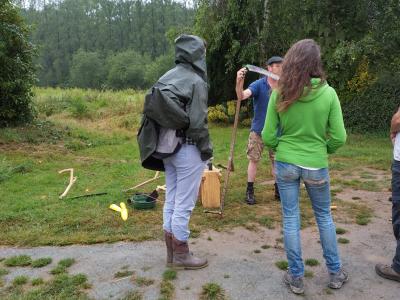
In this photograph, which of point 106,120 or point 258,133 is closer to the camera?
point 258,133

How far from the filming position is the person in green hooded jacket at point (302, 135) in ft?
10.4

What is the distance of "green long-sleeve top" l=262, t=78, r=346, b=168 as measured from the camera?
322cm

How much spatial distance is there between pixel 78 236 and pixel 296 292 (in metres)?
2.48

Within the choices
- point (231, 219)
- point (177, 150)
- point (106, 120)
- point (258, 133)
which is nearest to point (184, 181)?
point (177, 150)

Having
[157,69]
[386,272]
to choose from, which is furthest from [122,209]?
[157,69]

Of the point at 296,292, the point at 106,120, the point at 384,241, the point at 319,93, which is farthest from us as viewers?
the point at 106,120

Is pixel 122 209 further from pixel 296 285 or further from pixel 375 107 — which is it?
pixel 375 107

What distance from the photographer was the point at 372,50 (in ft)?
35.4

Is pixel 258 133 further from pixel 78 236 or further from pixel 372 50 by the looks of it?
pixel 372 50

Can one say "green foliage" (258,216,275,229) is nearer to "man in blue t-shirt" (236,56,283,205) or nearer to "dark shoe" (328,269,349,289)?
"man in blue t-shirt" (236,56,283,205)

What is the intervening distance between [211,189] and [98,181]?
2.69m

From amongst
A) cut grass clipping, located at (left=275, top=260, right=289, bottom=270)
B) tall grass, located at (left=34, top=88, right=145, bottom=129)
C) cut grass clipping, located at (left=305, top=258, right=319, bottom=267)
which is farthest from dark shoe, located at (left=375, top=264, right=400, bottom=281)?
tall grass, located at (left=34, top=88, right=145, bottom=129)

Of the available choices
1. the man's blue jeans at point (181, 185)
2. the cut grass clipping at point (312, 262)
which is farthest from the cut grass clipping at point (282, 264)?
the man's blue jeans at point (181, 185)

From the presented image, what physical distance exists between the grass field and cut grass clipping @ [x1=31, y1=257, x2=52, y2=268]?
1.43 feet
